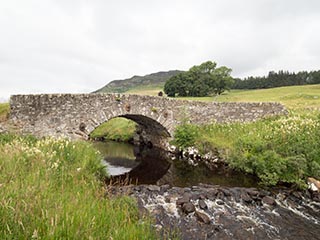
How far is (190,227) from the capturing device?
7812 millimetres

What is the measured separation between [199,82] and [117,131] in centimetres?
2983

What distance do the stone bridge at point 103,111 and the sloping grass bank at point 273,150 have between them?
2.33 metres

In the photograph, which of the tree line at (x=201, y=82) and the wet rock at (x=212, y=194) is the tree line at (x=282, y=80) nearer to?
the tree line at (x=201, y=82)

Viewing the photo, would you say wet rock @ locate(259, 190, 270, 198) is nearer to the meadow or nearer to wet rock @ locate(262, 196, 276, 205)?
wet rock @ locate(262, 196, 276, 205)

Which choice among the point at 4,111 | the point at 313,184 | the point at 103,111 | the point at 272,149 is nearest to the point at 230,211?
the point at 313,184

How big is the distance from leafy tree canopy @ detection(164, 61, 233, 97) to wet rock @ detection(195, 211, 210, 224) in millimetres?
47243

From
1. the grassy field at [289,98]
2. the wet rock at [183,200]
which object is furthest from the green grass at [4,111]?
the grassy field at [289,98]

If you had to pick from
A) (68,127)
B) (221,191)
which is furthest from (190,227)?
(68,127)

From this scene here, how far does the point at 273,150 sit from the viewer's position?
1302 cm

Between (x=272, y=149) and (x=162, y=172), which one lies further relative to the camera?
(x=162, y=172)

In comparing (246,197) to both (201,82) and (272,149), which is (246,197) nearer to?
(272,149)

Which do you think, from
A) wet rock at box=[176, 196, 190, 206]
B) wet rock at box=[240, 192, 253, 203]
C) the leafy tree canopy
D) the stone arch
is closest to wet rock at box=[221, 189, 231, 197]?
wet rock at box=[240, 192, 253, 203]

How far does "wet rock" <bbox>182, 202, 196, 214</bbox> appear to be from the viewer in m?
8.79

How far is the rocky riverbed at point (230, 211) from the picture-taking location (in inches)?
302
